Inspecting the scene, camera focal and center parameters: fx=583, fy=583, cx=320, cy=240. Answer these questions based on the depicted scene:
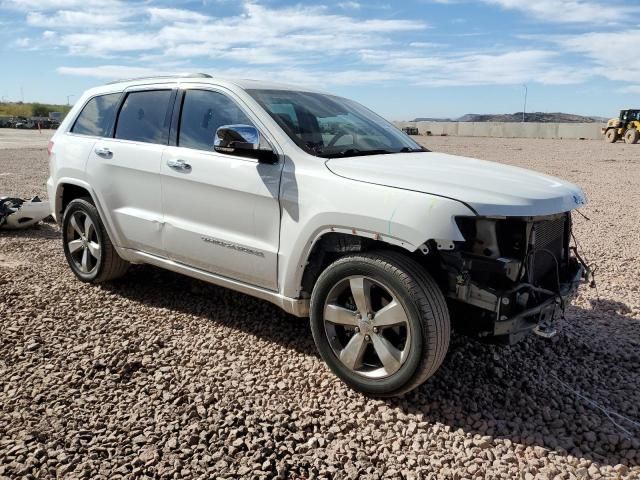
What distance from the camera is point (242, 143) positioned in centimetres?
372

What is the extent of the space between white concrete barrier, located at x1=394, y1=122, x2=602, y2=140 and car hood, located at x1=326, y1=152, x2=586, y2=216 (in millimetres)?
49238

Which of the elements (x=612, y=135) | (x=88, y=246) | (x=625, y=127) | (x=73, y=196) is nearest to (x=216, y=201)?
(x=88, y=246)

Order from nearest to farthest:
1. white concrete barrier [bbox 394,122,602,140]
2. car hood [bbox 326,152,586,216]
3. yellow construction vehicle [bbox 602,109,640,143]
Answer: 1. car hood [bbox 326,152,586,216]
2. yellow construction vehicle [bbox 602,109,640,143]
3. white concrete barrier [bbox 394,122,602,140]

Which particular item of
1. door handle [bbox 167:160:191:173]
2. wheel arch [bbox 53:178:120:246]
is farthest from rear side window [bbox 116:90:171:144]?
wheel arch [bbox 53:178:120:246]

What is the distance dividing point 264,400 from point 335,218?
3.79ft

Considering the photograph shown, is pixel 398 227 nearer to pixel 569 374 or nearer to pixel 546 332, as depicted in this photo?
pixel 546 332

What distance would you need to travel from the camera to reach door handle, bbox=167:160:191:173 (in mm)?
4219

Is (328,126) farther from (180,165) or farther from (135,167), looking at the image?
(135,167)

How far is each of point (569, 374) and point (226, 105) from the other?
2995 millimetres

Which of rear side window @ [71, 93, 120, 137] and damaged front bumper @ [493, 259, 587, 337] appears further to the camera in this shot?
rear side window @ [71, 93, 120, 137]

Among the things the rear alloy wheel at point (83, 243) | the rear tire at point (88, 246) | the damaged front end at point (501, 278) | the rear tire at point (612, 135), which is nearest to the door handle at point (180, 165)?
the rear tire at point (88, 246)

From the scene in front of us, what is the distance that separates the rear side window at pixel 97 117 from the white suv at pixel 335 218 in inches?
0.8

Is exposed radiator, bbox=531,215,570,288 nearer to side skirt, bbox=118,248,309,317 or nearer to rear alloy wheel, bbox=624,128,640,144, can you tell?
side skirt, bbox=118,248,309,317

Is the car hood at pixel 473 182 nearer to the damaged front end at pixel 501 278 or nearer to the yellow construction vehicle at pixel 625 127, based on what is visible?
the damaged front end at pixel 501 278
